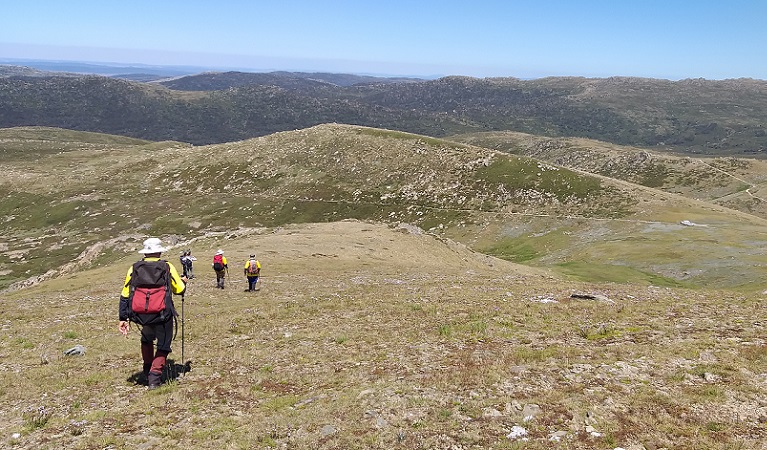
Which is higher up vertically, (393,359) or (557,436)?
(557,436)

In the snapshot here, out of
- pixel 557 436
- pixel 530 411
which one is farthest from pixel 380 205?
pixel 557 436

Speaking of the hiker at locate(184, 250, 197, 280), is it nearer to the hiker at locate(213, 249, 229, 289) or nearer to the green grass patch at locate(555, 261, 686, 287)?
the hiker at locate(213, 249, 229, 289)

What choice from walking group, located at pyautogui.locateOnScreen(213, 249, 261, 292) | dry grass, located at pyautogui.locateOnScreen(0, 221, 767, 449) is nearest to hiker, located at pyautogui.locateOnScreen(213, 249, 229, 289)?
walking group, located at pyautogui.locateOnScreen(213, 249, 261, 292)

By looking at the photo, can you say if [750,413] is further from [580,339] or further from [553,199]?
[553,199]

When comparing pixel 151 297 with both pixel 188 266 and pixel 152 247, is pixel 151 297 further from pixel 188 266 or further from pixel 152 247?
pixel 188 266

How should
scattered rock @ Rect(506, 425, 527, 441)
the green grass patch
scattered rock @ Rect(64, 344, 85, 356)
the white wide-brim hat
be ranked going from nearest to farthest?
scattered rock @ Rect(506, 425, 527, 441) < the white wide-brim hat < scattered rock @ Rect(64, 344, 85, 356) < the green grass patch

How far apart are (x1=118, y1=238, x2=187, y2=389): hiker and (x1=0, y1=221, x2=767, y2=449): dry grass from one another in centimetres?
187

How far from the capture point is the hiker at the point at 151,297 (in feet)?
43.1

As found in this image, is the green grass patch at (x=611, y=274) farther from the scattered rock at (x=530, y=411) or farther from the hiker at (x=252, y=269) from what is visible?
the scattered rock at (x=530, y=411)

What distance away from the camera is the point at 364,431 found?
35.0ft

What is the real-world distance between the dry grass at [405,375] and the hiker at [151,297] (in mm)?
1865

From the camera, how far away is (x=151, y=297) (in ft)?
43.1

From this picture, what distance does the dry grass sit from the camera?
10.5 metres

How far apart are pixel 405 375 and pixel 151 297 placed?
7967mm
